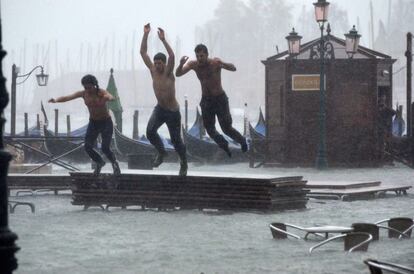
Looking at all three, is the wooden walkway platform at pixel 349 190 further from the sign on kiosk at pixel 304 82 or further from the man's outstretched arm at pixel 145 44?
the sign on kiosk at pixel 304 82

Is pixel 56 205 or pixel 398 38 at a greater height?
pixel 398 38

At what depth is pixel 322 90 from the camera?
30.0 metres

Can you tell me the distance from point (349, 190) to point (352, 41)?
11.3 metres

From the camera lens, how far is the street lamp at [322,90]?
28922mm

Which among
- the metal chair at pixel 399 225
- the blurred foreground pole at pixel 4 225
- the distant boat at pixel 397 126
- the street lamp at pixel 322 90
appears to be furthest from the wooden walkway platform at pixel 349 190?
the distant boat at pixel 397 126

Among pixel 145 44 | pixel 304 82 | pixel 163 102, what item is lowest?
pixel 163 102

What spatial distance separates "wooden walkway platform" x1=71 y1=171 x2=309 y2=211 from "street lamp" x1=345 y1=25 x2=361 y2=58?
13603 millimetres

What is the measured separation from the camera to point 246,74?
147875 millimetres

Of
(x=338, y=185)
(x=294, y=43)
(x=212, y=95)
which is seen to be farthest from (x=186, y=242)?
(x=294, y=43)

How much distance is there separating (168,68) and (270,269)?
667cm

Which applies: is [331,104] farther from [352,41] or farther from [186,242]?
[186,242]

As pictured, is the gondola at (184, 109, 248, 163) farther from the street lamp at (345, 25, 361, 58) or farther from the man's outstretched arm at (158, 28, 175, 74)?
the man's outstretched arm at (158, 28, 175, 74)

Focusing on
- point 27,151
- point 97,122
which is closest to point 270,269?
point 97,122

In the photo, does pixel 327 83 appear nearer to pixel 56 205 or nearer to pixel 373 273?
pixel 56 205
